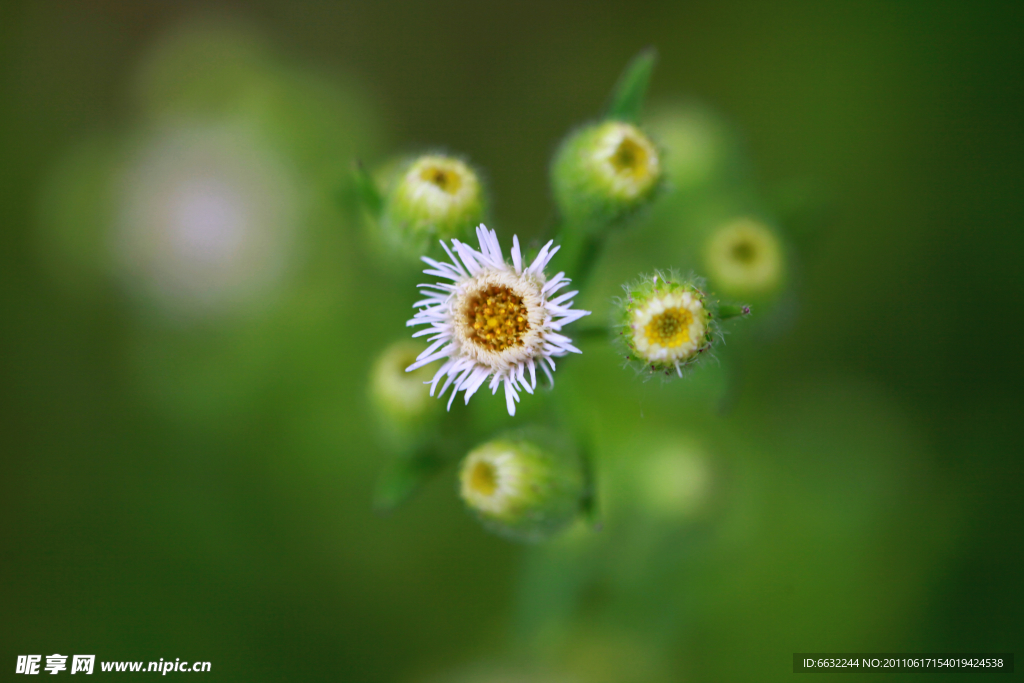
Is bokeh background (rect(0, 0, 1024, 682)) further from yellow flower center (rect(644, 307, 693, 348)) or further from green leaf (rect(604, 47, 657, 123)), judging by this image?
yellow flower center (rect(644, 307, 693, 348))

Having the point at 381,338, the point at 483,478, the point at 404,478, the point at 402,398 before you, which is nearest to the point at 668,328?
the point at 483,478

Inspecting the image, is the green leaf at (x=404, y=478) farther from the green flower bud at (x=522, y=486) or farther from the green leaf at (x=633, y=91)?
the green leaf at (x=633, y=91)

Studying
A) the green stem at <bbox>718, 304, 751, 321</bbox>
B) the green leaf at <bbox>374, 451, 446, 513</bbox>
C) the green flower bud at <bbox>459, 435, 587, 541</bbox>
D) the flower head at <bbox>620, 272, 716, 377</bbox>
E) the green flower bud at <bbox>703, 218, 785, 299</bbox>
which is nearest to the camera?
the flower head at <bbox>620, 272, 716, 377</bbox>

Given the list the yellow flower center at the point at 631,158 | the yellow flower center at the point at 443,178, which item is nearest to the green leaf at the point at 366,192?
the yellow flower center at the point at 443,178

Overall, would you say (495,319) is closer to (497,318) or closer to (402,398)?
(497,318)

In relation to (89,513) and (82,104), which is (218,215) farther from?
(89,513)

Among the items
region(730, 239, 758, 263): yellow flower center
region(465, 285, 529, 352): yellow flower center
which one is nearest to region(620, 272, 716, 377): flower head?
region(465, 285, 529, 352): yellow flower center
